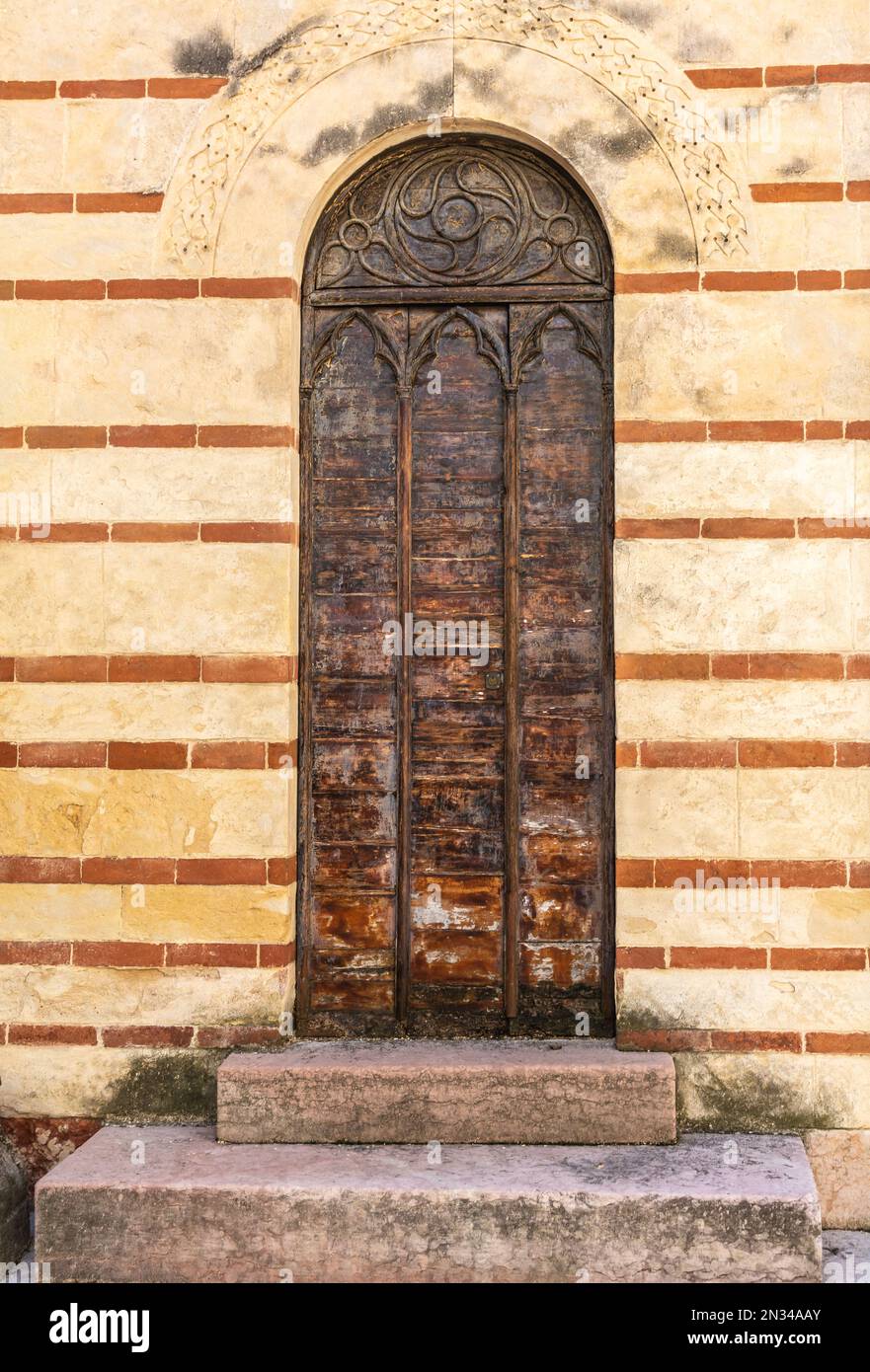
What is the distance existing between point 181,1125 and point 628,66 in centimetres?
504

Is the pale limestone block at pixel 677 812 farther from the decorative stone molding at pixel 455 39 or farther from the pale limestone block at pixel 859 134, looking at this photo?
the pale limestone block at pixel 859 134

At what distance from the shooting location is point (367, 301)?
5336 millimetres

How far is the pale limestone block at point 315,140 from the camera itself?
16.8ft

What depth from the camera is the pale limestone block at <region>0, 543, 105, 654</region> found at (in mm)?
5152

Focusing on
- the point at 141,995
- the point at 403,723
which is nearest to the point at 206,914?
the point at 141,995

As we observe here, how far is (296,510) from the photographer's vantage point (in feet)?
17.1

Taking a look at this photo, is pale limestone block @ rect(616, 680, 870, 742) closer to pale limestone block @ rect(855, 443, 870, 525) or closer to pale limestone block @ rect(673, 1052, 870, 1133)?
pale limestone block @ rect(855, 443, 870, 525)

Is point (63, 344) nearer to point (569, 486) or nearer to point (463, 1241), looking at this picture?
point (569, 486)

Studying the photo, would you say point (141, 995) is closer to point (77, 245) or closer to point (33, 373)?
point (33, 373)

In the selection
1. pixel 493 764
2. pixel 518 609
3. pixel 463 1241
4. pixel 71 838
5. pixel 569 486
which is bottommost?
pixel 463 1241

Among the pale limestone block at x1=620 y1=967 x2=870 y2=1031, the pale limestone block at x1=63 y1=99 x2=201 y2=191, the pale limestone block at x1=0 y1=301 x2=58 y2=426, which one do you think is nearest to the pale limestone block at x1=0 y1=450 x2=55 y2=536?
the pale limestone block at x1=0 y1=301 x2=58 y2=426

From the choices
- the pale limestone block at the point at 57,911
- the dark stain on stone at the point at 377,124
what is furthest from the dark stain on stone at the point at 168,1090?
the dark stain on stone at the point at 377,124

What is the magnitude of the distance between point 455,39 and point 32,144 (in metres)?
1.97

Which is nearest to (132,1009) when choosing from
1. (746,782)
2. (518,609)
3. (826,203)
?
(518,609)
